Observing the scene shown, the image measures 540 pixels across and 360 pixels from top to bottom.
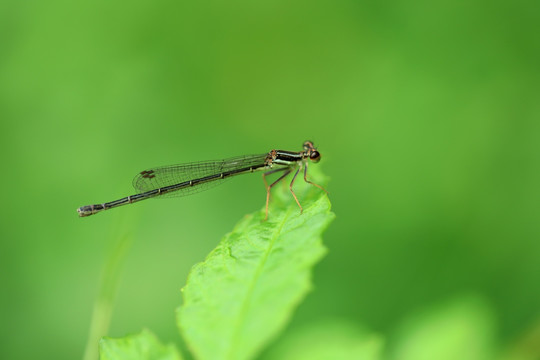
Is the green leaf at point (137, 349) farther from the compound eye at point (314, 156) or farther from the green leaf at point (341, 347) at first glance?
the compound eye at point (314, 156)

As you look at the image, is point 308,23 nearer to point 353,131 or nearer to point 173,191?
point 353,131

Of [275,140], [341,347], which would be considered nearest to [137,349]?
[341,347]

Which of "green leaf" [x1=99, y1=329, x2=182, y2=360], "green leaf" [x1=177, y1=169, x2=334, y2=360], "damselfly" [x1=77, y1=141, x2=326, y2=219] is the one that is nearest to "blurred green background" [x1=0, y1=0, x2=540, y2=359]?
"damselfly" [x1=77, y1=141, x2=326, y2=219]

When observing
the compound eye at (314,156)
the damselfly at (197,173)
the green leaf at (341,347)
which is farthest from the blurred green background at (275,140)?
the green leaf at (341,347)

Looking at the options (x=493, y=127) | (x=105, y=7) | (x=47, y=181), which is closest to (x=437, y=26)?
(x=493, y=127)

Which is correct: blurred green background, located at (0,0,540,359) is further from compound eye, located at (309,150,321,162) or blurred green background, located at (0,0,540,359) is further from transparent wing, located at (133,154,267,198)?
compound eye, located at (309,150,321,162)

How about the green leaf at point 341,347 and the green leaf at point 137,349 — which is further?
the green leaf at point 137,349
